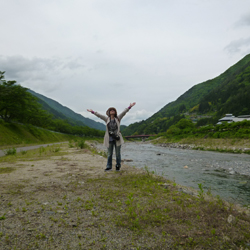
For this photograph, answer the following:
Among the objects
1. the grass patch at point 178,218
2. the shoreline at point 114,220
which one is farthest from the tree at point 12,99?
the grass patch at point 178,218

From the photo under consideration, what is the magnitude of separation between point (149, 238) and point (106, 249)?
750mm

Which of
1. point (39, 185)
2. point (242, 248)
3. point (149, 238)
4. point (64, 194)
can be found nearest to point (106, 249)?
point (149, 238)

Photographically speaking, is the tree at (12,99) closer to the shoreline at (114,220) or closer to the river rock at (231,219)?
the shoreline at (114,220)

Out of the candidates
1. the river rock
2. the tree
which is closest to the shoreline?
the river rock

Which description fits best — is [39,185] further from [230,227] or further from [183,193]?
[230,227]

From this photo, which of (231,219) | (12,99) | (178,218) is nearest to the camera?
(231,219)

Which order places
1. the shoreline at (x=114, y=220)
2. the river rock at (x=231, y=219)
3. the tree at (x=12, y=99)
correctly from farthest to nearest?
the tree at (x=12, y=99), the river rock at (x=231, y=219), the shoreline at (x=114, y=220)

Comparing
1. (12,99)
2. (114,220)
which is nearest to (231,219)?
(114,220)

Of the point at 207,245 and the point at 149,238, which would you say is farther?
the point at 149,238

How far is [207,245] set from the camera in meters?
2.79

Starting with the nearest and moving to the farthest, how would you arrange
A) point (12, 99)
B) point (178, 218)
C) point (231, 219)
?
point (231, 219)
point (178, 218)
point (12, 99)

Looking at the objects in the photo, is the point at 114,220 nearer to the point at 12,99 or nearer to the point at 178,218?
the point at 178,218

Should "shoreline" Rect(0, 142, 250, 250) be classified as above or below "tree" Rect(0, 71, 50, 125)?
below

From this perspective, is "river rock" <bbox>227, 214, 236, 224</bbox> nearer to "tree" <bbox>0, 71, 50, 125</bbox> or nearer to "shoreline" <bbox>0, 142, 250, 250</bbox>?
"shoreline" <bbox>0, 142, 250, 250</bbox>
